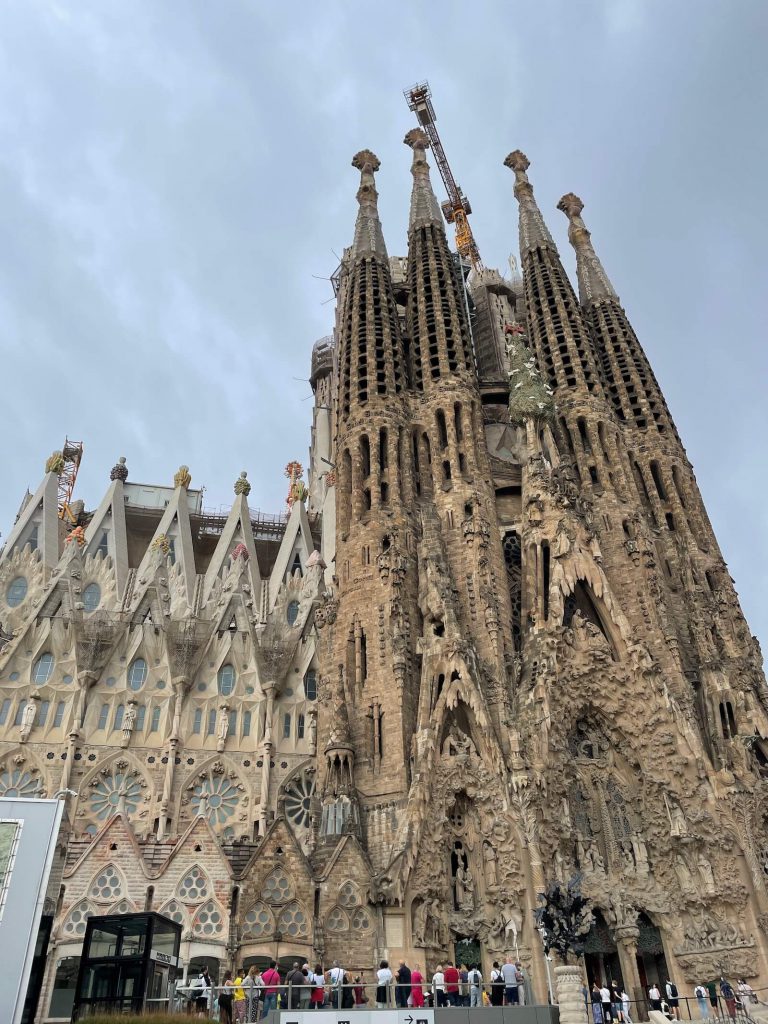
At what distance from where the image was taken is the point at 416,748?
24.0 meters

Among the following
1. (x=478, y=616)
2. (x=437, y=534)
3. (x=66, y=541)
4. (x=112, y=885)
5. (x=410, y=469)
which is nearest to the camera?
(x=112, y=885)

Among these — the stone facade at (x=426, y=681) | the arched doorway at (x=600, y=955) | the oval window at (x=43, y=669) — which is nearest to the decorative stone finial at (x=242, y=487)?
the stone facade at (x=426, y=681)

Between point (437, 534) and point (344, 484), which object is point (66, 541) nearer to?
point (344, 484)

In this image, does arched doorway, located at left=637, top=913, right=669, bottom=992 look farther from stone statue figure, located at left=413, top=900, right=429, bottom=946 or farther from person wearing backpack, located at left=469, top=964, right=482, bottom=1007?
person wearing backpack, located at left=469, top=964, right=482, bottom=1007

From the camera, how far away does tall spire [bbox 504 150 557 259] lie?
43.7 meters

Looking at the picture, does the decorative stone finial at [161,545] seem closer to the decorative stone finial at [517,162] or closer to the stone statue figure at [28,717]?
the stone statue figure at [28,717]

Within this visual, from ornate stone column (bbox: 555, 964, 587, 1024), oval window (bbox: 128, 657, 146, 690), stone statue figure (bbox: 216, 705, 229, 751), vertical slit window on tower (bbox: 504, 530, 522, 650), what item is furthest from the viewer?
oval window (bbox: 128, 657, 146, 690)

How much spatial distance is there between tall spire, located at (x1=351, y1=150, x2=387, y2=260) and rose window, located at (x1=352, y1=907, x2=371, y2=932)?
98.9 feet

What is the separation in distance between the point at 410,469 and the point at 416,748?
12268 millimetres

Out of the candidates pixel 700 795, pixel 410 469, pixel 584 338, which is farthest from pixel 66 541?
pixel 700 795

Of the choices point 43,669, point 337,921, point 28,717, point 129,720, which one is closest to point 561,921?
point 337,921

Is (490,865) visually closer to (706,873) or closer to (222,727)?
(706,873)

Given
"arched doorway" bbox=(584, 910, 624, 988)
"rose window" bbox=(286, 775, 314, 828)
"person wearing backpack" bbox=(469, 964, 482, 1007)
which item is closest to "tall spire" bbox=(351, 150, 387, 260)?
"rose window" bbox=(286, 775, 314, 828)

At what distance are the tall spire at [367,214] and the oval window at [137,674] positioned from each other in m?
22.3
